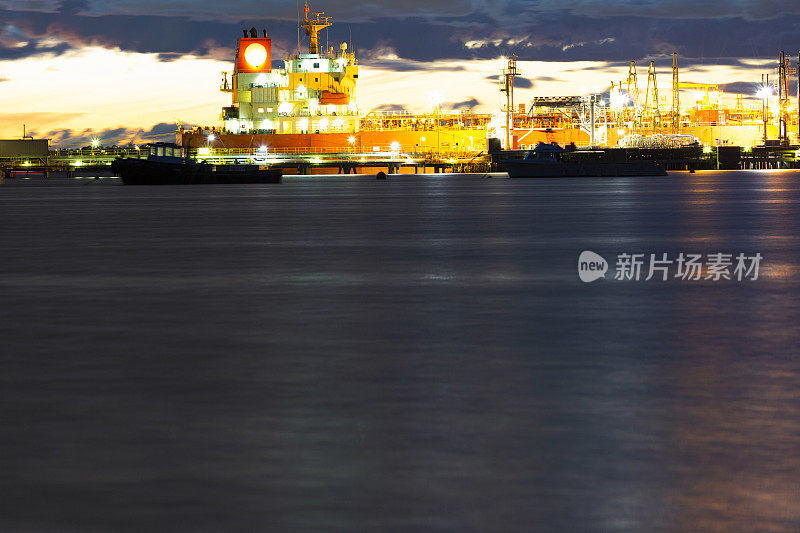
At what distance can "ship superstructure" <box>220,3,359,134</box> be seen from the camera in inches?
6063

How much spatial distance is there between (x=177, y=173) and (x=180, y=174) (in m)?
0.33

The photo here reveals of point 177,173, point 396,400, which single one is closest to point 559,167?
point 177,173

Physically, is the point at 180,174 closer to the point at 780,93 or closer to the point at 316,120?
the point at 316,120

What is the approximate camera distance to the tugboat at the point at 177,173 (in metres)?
112

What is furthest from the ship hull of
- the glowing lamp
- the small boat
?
the glowing lamp

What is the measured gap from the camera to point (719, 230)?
3203 centimetres

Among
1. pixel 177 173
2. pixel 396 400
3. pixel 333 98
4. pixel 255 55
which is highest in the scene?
pixel 255 55

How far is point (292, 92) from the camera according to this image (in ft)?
508

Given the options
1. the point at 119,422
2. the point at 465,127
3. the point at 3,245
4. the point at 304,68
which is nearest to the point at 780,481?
the point at 119,422

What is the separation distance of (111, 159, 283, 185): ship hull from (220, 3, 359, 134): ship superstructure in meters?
36.7

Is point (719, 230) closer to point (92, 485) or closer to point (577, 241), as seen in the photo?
point (577, 241)

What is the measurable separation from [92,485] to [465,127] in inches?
6404

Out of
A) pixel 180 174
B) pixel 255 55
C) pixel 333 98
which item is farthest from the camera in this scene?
pixel 255 55

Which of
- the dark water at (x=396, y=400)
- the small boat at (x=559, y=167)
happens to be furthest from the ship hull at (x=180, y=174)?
the dark water at (x=396, y=400)
